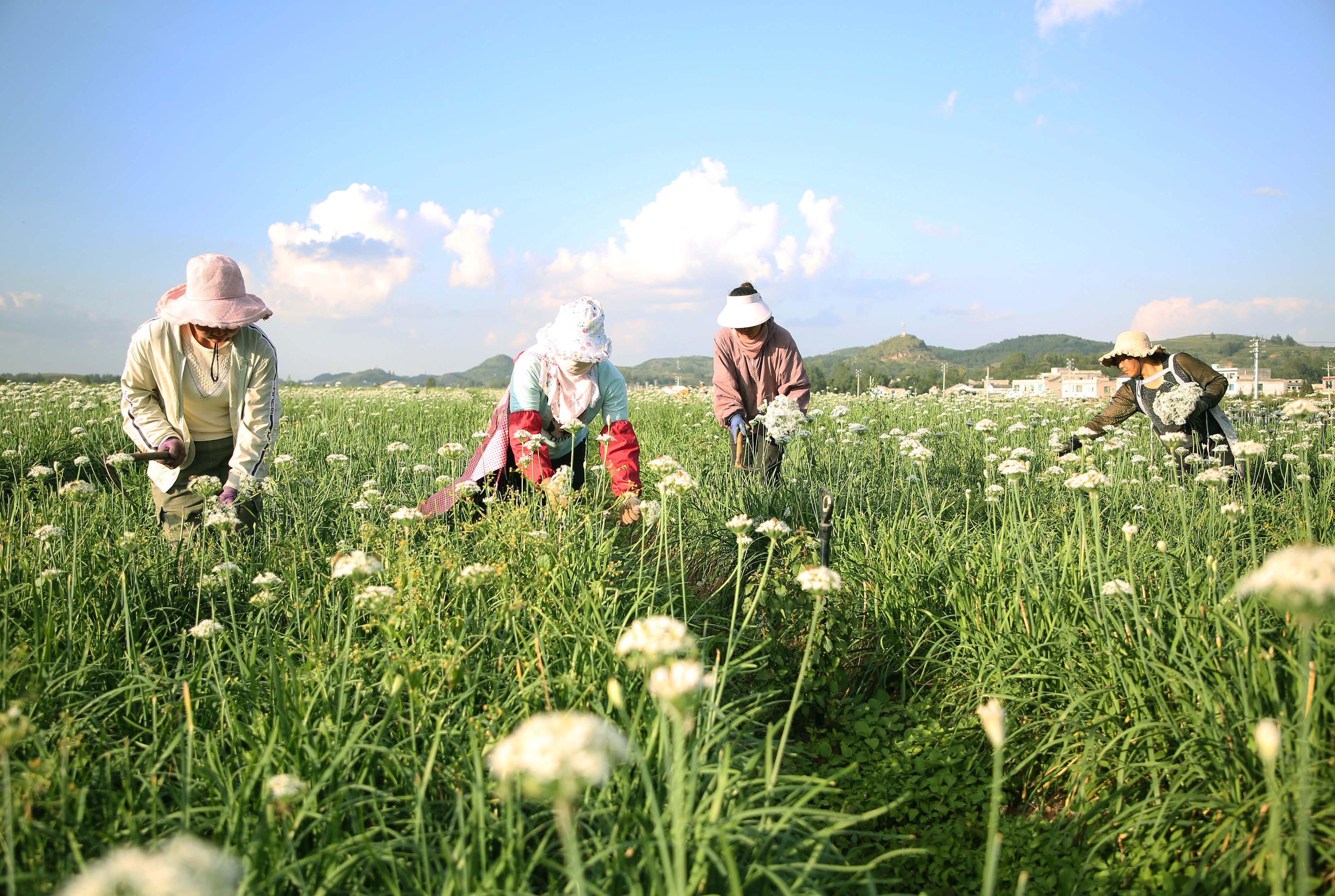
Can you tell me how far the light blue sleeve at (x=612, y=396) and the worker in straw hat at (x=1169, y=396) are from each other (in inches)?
157

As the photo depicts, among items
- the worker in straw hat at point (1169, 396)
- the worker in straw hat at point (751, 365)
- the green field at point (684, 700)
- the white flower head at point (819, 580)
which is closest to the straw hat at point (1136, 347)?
the worker in straw hat at point (1169, 396)

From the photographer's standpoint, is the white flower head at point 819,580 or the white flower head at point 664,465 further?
the white flower head at point 664,465

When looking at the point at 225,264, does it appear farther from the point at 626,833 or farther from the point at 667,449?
the point at 667,449

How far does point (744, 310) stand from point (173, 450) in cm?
485

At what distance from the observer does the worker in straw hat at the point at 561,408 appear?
17.6ft

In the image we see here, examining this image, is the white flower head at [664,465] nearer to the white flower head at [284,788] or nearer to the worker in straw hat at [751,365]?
the white flower head at [284,788]

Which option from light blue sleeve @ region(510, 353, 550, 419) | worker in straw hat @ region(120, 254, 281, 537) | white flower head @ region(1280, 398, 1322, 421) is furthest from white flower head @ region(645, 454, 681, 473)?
white flower head @ region(1280, 398, 1322, 421)

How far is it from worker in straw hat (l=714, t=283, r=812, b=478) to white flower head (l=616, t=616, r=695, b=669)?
5312mm

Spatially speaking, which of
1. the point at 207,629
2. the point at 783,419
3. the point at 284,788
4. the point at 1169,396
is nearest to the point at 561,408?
the point at 783,419

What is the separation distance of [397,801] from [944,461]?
6529 mm

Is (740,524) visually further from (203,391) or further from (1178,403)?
(1178,403)

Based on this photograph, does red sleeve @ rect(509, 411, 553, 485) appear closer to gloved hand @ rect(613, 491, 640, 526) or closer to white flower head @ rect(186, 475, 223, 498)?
gloved hand @ rect(613, 491, 640, 526)

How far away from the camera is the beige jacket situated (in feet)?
15.6

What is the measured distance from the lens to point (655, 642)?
1534 millimetres
